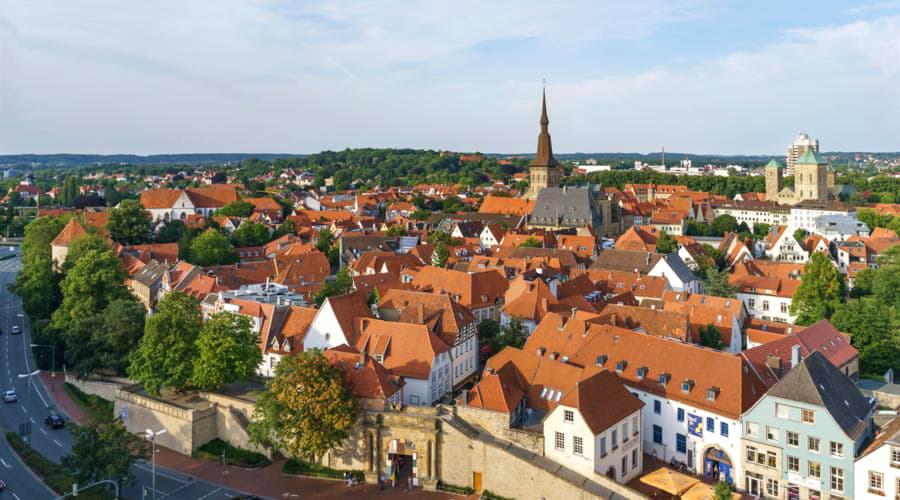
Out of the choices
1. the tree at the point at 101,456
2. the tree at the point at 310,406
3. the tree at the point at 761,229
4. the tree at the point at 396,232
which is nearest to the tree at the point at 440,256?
the tree at the point at 396,232

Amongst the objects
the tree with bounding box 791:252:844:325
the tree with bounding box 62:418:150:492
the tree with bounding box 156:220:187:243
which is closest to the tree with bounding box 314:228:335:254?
the tree with bounding box 156:220:187:243

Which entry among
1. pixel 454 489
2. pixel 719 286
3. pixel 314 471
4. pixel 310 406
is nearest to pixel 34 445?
pixel 314 471

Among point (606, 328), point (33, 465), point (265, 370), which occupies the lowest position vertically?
point (33, 465)

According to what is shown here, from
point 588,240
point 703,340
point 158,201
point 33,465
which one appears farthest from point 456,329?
point 158,201

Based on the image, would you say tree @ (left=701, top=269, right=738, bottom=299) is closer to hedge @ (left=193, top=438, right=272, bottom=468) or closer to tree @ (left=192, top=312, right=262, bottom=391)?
tree @ (left=192, top=312, right=262, bottom=391)

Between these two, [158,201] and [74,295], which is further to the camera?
[158,201]

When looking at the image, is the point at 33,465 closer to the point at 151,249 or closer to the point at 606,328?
the point at 606,328
